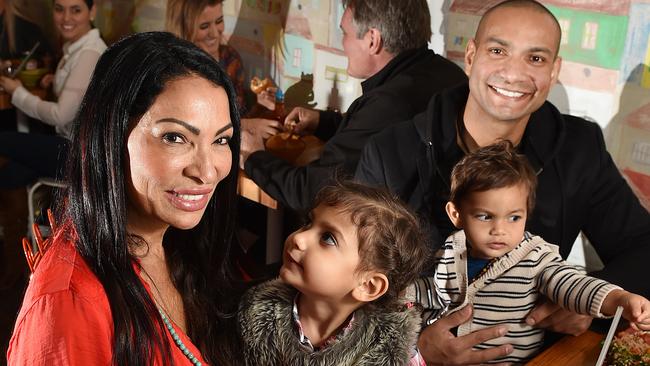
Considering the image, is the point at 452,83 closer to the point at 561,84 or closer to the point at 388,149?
the point at 561,84

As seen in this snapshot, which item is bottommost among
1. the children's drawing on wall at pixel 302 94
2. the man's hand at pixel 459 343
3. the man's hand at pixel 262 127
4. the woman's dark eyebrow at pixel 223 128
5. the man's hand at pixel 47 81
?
the man's hand at pixel 459 343

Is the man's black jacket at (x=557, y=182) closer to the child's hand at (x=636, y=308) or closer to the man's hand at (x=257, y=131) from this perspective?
the child's hand at (x=636, y=308)

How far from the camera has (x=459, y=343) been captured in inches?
69.2

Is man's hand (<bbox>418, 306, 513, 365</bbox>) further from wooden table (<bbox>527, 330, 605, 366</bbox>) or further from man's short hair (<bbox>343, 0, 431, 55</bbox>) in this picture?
man's short hair (<bbox>343, 0, 431, 55</bbox>)

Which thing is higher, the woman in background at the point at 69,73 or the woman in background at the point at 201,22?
the woman in background at the point at 201,22

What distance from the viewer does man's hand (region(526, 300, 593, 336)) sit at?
5.61 ft

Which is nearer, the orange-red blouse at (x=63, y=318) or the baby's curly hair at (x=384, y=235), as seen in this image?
the orange-red blouse at (x=63, y=318)

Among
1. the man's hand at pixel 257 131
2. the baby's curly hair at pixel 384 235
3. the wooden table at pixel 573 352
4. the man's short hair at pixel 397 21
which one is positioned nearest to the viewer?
the baby's curly hair at pixel 384 235

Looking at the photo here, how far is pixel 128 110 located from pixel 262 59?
252 cm

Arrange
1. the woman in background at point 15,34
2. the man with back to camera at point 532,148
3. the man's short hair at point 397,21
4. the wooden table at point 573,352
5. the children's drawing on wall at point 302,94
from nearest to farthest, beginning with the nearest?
the wooden table at point 573,352
the man with back to camera at point 532,148
the man's short hair at point 397,21
the children's drawing on wall at point 302,94
the woman in background at point 15,34

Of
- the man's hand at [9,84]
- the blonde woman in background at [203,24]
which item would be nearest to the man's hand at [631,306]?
the blonde woman in background at [203,24]

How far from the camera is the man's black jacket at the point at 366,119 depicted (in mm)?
2490

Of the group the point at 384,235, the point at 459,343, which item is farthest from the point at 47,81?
the point at 384,235

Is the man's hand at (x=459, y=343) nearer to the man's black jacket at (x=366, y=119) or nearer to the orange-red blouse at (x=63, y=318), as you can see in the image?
the man's black jacket at (x=366, y=119)
